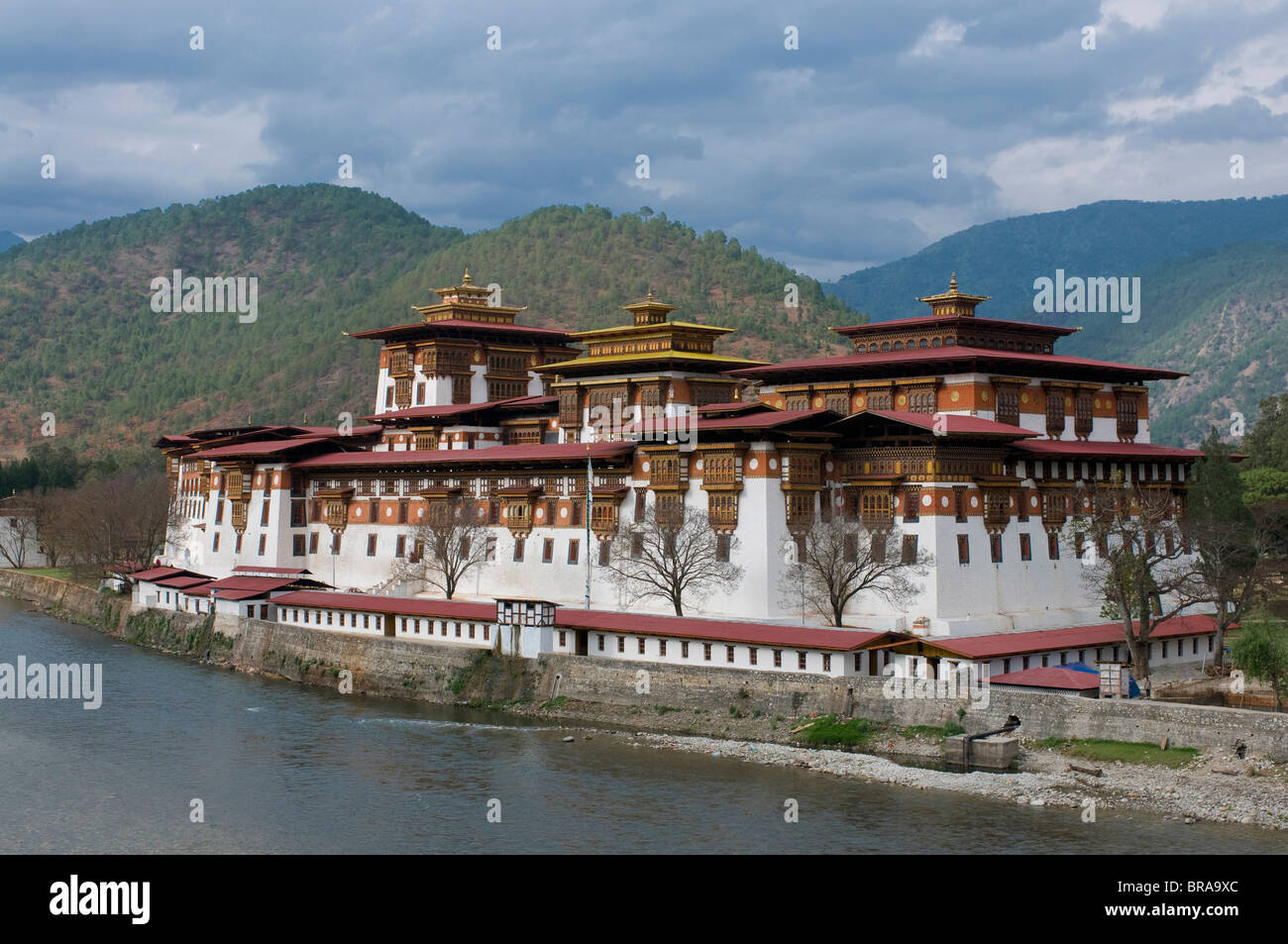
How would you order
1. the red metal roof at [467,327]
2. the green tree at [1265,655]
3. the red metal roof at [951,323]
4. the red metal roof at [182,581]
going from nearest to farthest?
the green tree at [1265,655] < the red metal roof at [951,323] < the red metal roof at [182,581] < the red metal roof at [467,327]

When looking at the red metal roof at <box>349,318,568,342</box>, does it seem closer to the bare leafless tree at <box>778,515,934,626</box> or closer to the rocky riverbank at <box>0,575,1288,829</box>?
the rocky riverbank at <box>0,575,1288,829</box>

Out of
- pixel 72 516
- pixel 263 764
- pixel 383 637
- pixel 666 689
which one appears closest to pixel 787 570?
pixel 666 689

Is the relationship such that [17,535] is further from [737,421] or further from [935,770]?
[935,770]

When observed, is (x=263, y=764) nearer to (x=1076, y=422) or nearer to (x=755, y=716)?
(x=755, y=716)

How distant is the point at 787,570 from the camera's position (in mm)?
69000

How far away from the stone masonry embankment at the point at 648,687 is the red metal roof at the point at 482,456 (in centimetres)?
1165

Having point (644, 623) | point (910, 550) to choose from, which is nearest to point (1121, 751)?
point (910, 550)

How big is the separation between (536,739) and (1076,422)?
35434mm

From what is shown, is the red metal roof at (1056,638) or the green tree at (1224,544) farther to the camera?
the green tree at (1224,544)

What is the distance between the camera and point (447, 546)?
8119 cm

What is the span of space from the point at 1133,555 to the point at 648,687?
76.4ft

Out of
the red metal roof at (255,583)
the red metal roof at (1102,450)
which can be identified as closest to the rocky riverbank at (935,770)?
the red metal roof at (255,583)

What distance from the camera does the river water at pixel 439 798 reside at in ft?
150

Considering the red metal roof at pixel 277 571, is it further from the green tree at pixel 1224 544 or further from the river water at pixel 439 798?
the green tree at pixel 1224 544
